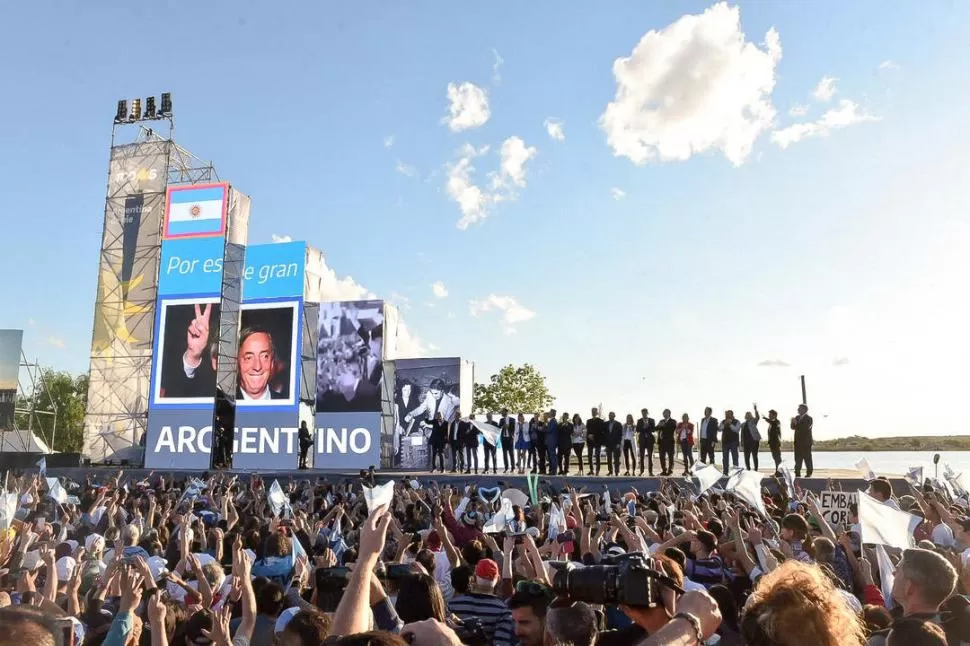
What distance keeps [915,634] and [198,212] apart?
29.8 m

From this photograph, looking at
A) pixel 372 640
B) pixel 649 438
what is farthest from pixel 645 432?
pixel 372 640

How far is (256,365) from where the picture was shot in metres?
27.4

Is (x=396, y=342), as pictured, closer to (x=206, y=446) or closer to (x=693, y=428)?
(x=206, y=446)

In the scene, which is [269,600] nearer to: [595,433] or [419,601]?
[419,601]

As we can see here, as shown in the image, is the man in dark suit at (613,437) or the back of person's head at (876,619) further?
the man in dark suit at (613,437)

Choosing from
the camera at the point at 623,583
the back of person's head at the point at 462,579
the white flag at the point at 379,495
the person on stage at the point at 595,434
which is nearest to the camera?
the camera at the point at 623,583

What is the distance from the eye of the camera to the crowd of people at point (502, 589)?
226cm

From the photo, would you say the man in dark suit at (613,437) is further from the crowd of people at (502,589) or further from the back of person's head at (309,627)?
the back of person's head at (309,627)

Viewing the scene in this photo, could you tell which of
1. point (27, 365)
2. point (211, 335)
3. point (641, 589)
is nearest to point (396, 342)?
point (211, 335)

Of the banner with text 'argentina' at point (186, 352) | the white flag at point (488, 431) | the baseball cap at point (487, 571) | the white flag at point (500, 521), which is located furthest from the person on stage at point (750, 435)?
the banner with text 'argentina' at point (186, 352)

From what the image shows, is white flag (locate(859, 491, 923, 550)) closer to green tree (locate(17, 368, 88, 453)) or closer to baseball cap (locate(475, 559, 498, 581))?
baseball cap (locate(475, 559, 498, 581))

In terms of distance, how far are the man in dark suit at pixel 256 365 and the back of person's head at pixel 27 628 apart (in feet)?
83.2

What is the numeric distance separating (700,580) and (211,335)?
984 inches

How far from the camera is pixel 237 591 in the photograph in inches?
178
